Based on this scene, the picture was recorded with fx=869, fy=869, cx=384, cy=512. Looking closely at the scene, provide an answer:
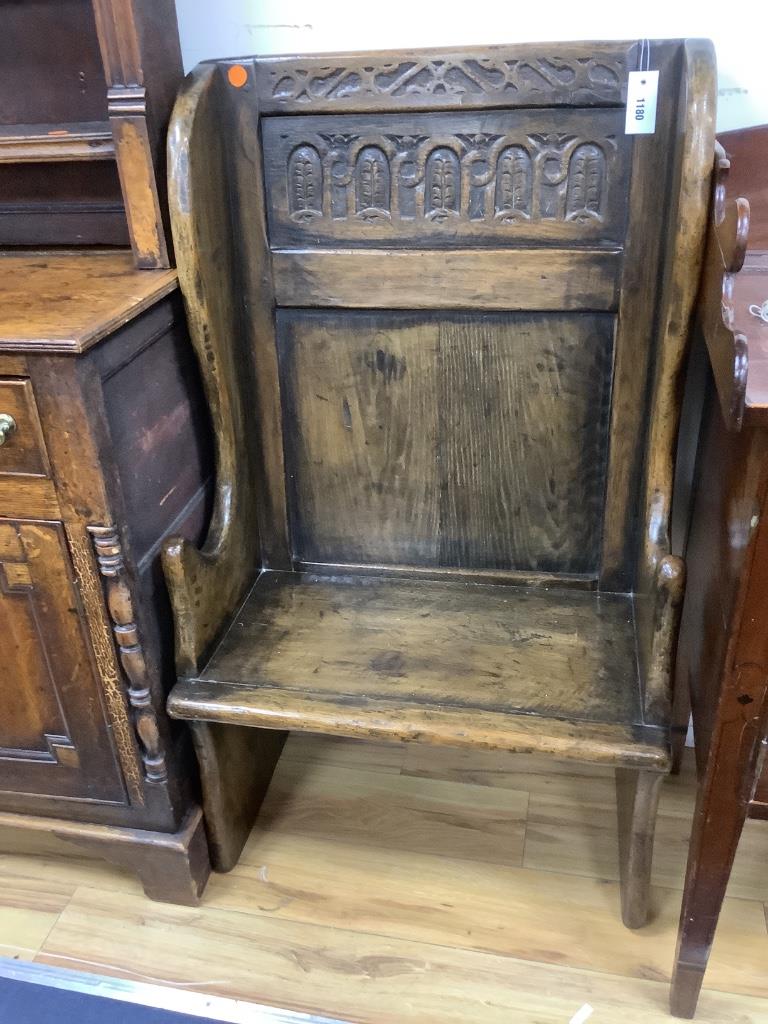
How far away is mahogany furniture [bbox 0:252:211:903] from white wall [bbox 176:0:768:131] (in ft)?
1.28

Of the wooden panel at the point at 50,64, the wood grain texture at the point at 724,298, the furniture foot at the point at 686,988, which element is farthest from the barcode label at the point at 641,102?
the furniture foot at the point at 686,988

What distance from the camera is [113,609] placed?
3.67 ft

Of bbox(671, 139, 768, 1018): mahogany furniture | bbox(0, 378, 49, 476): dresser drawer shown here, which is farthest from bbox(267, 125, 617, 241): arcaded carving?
bbox(0, 378, 49, 476): dresser drawer

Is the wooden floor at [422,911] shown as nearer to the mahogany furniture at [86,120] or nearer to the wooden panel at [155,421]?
the wooden panel at [155,421]

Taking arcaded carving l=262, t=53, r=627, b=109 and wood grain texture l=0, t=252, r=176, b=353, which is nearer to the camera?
wood grain texture l=0, t=252, r=176, b=353

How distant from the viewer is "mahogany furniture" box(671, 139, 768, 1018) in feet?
2.81

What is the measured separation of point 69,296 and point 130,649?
18.2 inches

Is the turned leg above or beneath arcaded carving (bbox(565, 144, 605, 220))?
beneath

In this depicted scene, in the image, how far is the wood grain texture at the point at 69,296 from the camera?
0.95 metres

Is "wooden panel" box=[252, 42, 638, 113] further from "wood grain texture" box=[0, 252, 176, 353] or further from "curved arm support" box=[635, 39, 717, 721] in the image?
"wood grain texture" box=[0, 252, 176, 353]

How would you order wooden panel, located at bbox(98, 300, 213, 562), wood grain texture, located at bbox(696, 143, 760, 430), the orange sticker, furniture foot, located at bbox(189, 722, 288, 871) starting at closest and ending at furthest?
wood grain texture, located at bbox(696, 143, 760, 430) → wooden panel, located at bbox(98, 300, 213, 562) → the orange sticker → furniture foot, located at bbox(189, 722, 288, 871)

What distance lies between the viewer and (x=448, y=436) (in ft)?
4.39

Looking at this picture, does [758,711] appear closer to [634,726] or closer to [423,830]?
[634,726]

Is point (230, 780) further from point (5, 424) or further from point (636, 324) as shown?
point (636, 324)
